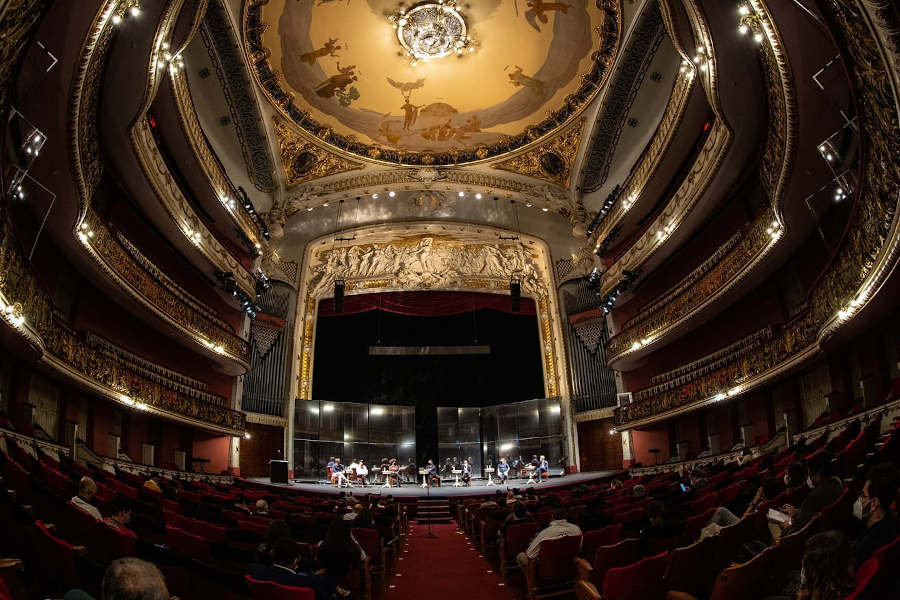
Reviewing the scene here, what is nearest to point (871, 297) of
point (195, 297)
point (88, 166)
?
point (88, 166)

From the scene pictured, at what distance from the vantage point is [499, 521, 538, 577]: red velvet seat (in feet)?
20.3

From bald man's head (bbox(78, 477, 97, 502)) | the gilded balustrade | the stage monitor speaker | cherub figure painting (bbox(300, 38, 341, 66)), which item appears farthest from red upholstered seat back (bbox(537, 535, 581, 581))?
cherub figure painting (bbox(300, 38, 341, 66))

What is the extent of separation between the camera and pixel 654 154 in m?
16.5

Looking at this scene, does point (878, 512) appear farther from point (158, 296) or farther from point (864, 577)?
point (158, 296)

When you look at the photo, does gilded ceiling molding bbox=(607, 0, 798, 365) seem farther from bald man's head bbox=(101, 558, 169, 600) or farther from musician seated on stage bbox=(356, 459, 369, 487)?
bald man's head bbox=(101, 558, 169, 600)

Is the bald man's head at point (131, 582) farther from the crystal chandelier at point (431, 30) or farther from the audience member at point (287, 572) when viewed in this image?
the crystal chandelier at point (431, 30)

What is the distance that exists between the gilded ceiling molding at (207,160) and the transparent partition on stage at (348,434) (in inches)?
262

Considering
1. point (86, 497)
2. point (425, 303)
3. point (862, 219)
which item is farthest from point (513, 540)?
point (425, 303)

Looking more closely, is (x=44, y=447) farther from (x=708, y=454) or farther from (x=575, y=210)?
(x=575, y=210)

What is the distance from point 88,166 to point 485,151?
1385 centimetres

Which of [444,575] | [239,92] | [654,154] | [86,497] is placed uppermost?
[239,92]

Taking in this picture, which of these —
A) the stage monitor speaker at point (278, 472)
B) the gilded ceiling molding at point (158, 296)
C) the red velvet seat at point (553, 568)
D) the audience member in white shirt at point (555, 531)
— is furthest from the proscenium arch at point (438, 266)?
the red velvet seat at point (553, 568)

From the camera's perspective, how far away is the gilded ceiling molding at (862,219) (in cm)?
653

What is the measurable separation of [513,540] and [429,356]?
60.2 ft
